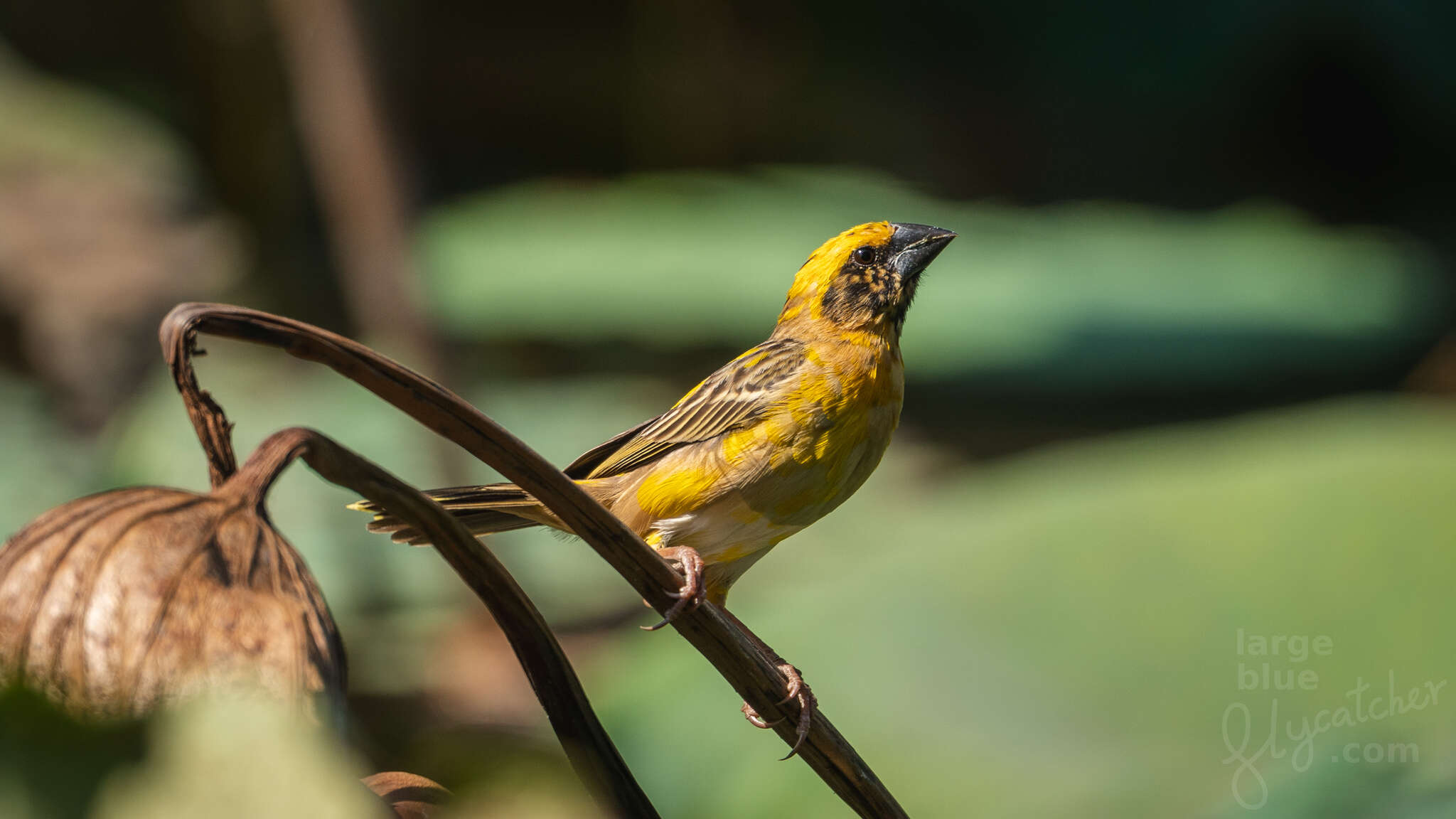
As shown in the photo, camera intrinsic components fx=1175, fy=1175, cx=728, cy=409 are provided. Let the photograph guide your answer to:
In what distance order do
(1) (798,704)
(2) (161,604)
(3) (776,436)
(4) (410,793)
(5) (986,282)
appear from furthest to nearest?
1. (5) (986,282)
2. (3) (776,436)
3. (1) (798,704)
4. (4) (410,793)
5. (2) (161,604)

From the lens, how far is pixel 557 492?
3.10 feet

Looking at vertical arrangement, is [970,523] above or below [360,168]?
below

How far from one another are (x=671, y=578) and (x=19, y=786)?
1.87 feet

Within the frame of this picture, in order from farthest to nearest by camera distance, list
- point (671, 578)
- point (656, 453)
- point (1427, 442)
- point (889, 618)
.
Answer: point (1427, 442) < point (889, 618) < point (656, 453) < point (671, 578)

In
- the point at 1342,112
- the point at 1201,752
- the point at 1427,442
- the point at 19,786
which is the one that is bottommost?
the point at 1201,752

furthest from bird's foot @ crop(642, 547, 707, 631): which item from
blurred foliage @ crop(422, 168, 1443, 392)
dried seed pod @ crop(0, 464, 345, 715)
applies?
blurred foliage @ crop(422, 168, 1443, 392)

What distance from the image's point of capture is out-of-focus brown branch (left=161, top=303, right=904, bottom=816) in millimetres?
801

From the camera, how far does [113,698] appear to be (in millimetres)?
706

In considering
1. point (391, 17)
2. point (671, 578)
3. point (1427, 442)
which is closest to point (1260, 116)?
point (1427, 442)

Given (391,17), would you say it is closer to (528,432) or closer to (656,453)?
(528,432)

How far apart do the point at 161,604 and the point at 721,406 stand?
1.25m

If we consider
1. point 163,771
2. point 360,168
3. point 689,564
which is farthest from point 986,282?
point 163,771

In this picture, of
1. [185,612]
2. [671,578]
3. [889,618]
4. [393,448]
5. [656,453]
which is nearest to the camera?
[185,612]

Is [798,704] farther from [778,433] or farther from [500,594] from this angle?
[500,594]
